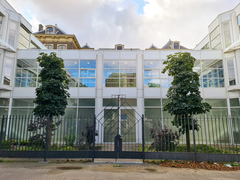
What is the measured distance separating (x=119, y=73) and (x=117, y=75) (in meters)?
0.24

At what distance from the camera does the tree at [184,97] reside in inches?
376

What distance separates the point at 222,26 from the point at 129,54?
331 inches

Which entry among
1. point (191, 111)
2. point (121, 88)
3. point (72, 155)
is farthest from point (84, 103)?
point (191, 111)

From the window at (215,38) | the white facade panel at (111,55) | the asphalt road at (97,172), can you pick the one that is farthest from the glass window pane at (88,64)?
the window at (215,38)

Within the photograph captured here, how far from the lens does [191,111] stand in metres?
9.77

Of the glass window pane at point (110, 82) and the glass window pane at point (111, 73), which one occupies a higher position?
the glass window pane at point (111, 73)

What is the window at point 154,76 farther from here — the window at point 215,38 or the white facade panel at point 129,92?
the window at point 215,38

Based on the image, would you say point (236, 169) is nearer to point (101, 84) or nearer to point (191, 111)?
point (191, 111)

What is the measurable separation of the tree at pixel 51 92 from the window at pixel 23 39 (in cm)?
737

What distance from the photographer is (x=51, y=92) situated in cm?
1030

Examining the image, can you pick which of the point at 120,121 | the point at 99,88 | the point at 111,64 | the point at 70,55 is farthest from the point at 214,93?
the point at 70,55

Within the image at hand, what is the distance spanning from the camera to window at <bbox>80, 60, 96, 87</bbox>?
15062mm

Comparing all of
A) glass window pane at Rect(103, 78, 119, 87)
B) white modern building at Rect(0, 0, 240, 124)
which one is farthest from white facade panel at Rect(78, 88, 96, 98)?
glass window pane at Rect(103, 78, 119, 87)

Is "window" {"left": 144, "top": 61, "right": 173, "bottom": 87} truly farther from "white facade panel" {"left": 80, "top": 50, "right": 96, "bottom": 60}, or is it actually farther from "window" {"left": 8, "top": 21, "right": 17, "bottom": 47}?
"window" {"left": 8, "top": 21, "right": 17, "bottom": 47}
